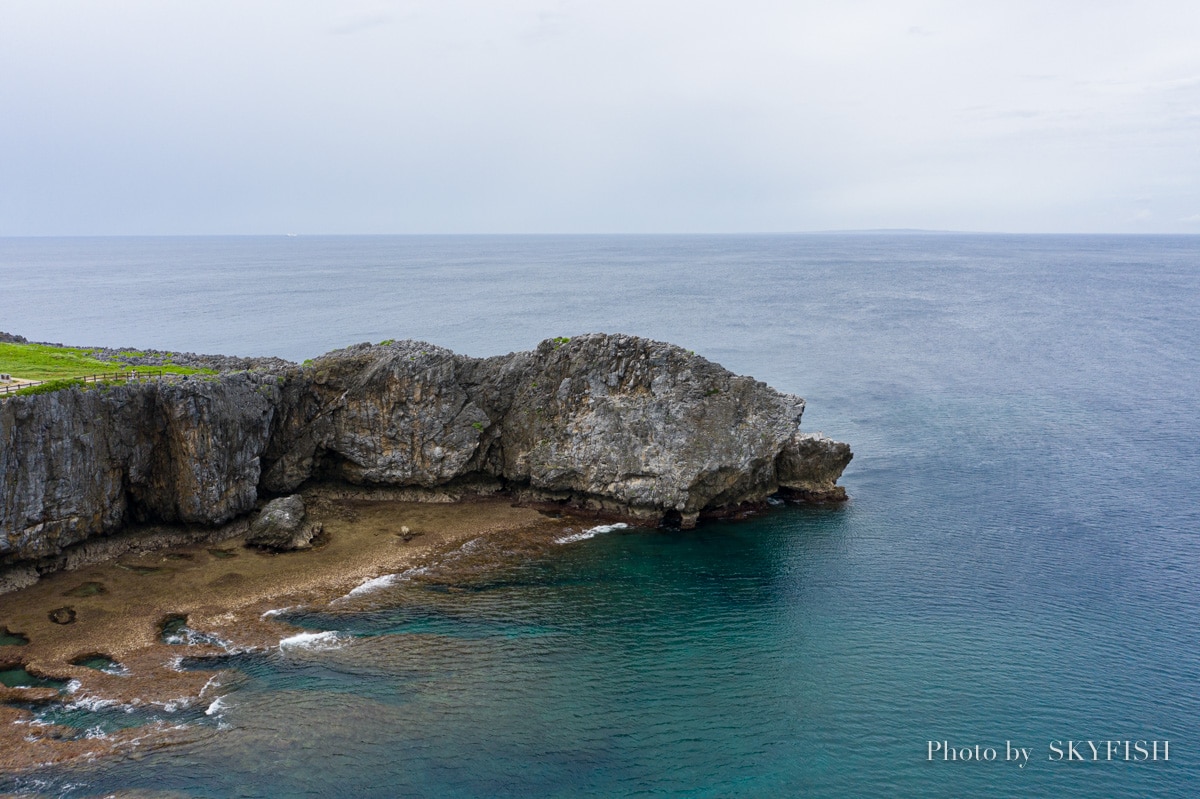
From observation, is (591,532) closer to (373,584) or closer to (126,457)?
(373,584)

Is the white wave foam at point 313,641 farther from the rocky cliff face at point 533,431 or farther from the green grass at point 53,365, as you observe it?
the green grass at point 53,365

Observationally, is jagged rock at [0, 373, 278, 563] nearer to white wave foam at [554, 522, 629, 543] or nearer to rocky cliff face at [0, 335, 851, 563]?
rocky cliff face at [0, 335, 851, 563]

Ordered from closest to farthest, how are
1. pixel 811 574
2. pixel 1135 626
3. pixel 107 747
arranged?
pixel 107 747, pixel 1135 626, pixel 811 574

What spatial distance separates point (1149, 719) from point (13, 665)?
5183cm

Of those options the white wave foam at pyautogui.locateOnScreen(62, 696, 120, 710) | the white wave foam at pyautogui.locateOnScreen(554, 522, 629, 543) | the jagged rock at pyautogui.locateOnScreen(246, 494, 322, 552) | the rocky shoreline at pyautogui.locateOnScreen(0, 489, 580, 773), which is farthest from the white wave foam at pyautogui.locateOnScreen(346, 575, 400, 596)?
the white wave foam at pyautogui.locateOnScreen(62, 696, 120, 710)

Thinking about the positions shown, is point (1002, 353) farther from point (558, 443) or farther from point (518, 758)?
point (518, 758)

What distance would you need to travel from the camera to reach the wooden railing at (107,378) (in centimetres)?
4447

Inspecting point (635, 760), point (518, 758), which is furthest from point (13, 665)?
point (635, 760)

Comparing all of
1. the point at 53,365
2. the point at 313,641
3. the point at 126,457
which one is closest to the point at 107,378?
the point at 126,457

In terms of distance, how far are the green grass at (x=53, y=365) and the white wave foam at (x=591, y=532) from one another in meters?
27.5

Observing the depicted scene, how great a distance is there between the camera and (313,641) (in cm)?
4059

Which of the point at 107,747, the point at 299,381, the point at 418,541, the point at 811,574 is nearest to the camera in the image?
the point at 107,747

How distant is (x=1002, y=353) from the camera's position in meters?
111

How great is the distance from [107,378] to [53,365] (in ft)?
29.5
